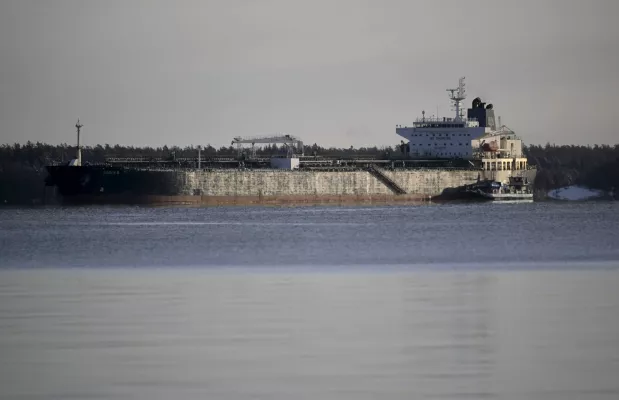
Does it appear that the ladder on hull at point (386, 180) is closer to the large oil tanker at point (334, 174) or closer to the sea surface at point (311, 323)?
the large oil tanker at point (334, 174)

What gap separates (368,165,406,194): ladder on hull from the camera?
75.1 metres

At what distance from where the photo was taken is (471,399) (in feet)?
35.0

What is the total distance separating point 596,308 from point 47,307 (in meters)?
7.63

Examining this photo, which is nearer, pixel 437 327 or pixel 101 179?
pixel 437 327

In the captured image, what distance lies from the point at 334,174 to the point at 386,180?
394 cm

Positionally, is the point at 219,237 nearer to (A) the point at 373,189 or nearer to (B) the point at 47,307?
(B) the point at 47,307

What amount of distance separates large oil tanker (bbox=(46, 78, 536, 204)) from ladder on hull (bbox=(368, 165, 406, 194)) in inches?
2.5

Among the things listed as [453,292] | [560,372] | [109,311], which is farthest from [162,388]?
[453,292]

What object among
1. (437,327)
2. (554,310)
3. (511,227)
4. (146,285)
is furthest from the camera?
(511,227)

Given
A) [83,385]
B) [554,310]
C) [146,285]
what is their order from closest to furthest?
1. [83,385]
2. [554,310]
3. [146,285]

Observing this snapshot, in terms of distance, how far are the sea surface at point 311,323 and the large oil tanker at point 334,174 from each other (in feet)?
118

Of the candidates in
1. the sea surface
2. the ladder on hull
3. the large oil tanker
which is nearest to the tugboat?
the large oil tanker

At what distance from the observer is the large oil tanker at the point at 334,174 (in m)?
65.1

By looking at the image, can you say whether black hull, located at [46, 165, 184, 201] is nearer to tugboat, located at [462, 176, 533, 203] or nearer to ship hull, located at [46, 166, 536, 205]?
ship hull, located at [46, 166, 536, 205]
